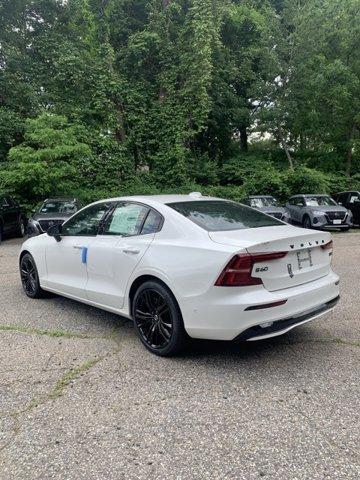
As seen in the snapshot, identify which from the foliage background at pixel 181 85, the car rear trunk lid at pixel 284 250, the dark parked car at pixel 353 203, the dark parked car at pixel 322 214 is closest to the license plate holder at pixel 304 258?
the car rear trunk lid at pixel 284 250

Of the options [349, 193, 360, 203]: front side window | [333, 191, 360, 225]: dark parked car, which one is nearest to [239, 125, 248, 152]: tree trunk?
[333, 191, 360, 225]: dark parked car

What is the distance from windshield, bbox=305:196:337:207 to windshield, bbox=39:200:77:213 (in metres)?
8.97

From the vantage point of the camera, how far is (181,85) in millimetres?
22750

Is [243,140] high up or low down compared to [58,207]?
up

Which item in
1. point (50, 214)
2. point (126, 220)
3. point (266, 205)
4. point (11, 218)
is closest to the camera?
point (126, 220)

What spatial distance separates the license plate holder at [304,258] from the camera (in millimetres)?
3637

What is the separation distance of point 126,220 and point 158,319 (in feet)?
3.90

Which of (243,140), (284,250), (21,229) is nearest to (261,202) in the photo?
(21,229)

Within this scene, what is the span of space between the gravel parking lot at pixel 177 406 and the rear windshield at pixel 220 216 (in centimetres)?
118

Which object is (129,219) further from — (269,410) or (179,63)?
(179,63)

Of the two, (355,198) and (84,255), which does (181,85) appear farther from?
(84,255)

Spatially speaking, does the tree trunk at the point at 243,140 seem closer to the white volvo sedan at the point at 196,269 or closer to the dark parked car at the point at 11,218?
A: the dark parked car at the point at 11,218

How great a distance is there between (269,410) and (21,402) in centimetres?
182

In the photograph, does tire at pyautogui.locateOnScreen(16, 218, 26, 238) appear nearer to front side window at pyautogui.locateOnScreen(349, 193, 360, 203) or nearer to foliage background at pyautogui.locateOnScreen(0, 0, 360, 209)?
foliage background at pyautogui.locateOnScreen(0, 0, 360, 209)
